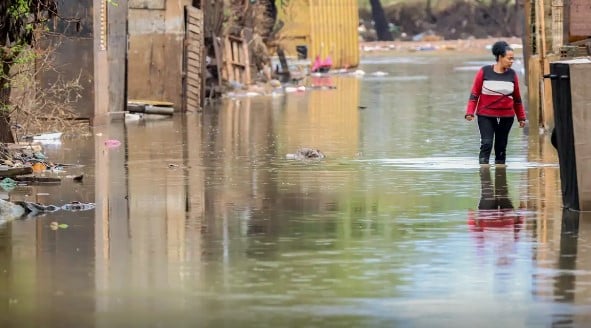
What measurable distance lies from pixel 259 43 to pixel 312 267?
32.9 meters

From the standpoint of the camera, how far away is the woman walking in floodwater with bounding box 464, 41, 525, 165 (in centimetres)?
1780

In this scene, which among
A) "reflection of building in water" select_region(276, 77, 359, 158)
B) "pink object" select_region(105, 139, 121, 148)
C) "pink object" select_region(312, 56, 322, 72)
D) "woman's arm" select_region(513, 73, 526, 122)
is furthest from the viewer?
"pink object" select_region(312, 56, 322, 72)

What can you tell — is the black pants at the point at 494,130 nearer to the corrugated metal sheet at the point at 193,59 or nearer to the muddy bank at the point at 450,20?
the corrugated metal sheet at the point at 193,59

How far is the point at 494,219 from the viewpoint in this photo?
520 inches

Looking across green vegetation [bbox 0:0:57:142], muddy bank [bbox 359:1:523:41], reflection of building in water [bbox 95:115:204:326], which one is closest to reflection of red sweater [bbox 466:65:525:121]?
reflection of building in water [bbox 95:115:204:326]

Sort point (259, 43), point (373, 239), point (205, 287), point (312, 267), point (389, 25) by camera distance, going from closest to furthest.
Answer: point (205, 287) → point (312, 267) → point (373, 239) → point (259, 43) → point (389, 25)

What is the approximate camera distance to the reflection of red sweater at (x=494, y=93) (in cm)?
1780

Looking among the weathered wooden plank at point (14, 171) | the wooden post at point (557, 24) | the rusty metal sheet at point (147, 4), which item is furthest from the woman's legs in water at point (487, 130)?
the rusty metal sheet at point (147, 4)

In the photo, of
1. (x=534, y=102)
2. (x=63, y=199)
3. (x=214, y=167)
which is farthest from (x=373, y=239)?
(x=534, y=102)

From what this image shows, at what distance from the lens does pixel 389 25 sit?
96.8 m

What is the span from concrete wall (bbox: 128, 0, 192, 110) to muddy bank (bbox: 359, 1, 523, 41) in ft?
209

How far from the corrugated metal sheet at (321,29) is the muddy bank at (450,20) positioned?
36535 mm

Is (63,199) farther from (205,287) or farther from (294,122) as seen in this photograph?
(294,122)

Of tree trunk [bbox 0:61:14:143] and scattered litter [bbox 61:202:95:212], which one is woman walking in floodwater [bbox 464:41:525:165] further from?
scattered litter [bbox 61:202:95:212]
